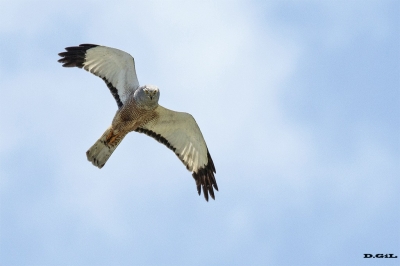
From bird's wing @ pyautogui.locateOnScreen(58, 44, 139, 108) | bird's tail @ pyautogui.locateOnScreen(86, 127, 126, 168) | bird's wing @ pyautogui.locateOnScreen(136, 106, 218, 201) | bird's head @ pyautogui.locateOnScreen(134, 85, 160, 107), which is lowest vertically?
bird's tail @ pyautogui.locateOnScreen(86, 127, 126, 168)

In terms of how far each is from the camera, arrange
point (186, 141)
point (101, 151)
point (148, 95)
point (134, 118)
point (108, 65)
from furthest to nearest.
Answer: point (186, 141)
point (108, 65)
point (101, 151)
point (134, 118)
point (148, 95)

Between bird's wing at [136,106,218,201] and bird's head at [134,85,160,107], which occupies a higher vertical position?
bird's wing at [136,106,218,201]

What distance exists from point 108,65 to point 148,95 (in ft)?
4.88

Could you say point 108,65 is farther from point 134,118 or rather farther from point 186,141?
point 186,141

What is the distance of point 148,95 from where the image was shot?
10.8 metres

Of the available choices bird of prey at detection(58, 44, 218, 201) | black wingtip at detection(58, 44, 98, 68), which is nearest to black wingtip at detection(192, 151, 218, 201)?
bird of prey at detection(58, 44, 218, 201)

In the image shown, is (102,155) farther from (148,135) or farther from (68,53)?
(68,53)

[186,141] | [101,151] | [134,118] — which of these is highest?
A: [186,141]

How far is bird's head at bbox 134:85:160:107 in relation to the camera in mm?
10781

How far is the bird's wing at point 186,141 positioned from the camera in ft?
39.0

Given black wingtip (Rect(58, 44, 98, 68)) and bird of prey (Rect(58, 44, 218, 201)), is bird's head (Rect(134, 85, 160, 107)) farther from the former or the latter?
black wingtip (Rect(58, 44, 98, 68))

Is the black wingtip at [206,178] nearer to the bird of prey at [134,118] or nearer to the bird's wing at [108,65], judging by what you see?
the bird of prey at [134,118]

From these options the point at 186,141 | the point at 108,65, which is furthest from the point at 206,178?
the point at 108,65

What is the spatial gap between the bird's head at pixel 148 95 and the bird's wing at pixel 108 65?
750 mm
